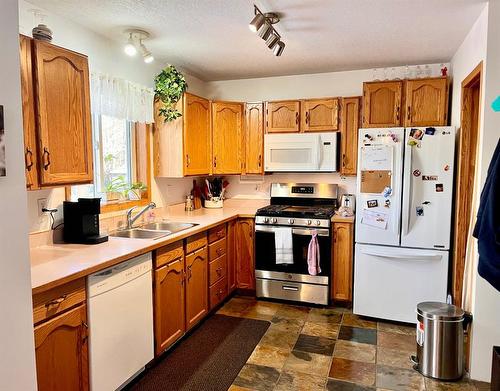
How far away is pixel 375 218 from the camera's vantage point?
3.29 m

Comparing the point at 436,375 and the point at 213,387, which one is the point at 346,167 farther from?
the point at 213,387

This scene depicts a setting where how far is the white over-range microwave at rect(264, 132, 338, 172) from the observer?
3.88 meters

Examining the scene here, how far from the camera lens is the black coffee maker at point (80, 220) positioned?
Answer: 2475 millimetres

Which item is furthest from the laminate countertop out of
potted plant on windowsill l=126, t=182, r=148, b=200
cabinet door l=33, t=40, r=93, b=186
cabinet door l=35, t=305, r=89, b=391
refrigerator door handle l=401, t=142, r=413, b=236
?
refrigerator door handle l=401, t=142, r=413, b=236

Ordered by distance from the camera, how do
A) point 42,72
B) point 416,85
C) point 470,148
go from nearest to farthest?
point 42,72 → point 470,148 → point 416,85

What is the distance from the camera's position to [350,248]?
356 centimetres

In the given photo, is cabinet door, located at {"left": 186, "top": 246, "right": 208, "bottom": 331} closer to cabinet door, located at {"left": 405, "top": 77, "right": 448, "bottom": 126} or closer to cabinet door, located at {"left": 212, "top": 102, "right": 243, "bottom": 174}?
cabinet door, located at {"left": 212, "top": 102, "right": 243, "bottom": 174}

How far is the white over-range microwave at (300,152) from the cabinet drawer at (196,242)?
1.25 m

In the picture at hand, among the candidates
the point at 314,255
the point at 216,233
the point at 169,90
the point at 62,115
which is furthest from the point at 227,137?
the point at 62,115

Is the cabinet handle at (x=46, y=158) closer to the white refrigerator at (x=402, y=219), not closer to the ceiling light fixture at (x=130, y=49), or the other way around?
the ceiling light fixture at (x=130, y=49)

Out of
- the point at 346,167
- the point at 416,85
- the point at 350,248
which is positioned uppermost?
the point at 416,85

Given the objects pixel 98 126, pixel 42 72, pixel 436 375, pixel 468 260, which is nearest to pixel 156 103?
pixel 98 126

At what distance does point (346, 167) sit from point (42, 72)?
2.89m

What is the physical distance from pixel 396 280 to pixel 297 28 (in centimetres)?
230
